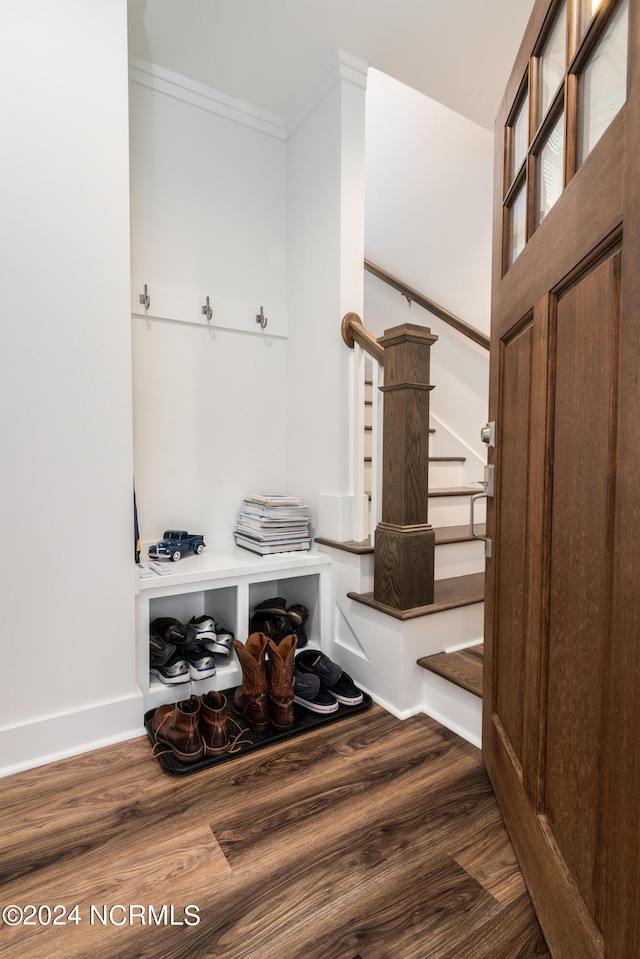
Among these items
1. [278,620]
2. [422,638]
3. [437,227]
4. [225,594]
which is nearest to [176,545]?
[225,594]

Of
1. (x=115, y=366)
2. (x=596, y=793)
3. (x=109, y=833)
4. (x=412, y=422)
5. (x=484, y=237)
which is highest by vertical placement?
(x=484, y=237)

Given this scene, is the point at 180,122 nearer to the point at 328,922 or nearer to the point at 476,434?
the point at 476,434

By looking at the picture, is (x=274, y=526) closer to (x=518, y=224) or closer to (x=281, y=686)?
(x=281, y=686)

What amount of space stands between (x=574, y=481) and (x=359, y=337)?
4.17 feet

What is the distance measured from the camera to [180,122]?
2.14m

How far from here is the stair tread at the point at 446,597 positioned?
1.74 meters

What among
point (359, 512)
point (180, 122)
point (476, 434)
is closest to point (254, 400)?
point (359, 512)

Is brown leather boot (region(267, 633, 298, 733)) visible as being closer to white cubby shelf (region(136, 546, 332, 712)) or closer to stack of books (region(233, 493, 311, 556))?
white cubby shelf (region(136, 546, 332, 712))

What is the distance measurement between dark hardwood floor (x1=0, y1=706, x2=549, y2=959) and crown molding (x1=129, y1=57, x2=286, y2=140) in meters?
2.50

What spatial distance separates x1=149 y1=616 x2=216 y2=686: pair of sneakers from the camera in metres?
1.75

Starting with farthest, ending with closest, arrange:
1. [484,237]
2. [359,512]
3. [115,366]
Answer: [484,237] → [359,512] → [115,366]

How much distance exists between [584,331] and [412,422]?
0.97m

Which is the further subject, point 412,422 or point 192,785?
point 412,422

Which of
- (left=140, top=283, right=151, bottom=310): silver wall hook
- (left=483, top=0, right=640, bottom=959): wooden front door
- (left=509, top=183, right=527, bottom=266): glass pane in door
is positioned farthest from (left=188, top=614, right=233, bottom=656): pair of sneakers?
(left=509, top=183, right=527, bottom=266): glass pane in door
